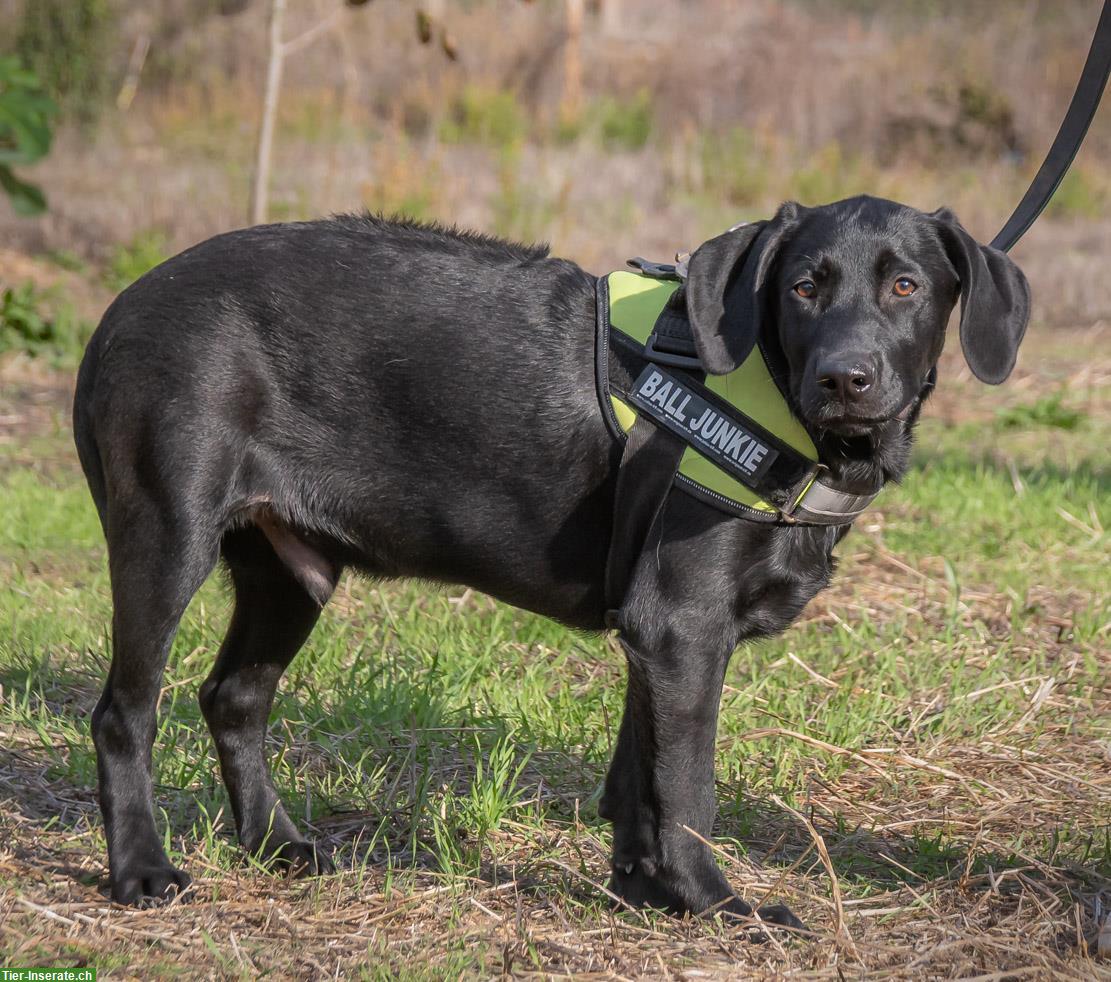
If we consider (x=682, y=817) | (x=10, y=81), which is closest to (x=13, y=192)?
(x=10, y=81)

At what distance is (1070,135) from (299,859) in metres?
2.57

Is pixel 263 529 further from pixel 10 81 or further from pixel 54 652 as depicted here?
pixel 10 81

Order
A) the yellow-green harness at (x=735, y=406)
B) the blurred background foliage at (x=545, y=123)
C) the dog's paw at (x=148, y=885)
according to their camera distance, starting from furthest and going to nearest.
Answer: the blurred background foliage at (x=545, y=123) → the dog's paw at (x=148, y=885) → the yellow-green harness at (x=735, y=406)

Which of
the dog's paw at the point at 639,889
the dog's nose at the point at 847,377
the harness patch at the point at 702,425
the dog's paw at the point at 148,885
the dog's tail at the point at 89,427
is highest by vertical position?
the dog's nose at the point at 847,377

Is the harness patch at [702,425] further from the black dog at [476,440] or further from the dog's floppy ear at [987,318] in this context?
the dog's floppy ear at [987,318]

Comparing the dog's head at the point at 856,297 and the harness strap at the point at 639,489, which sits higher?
the dog's head at the point at 856,297

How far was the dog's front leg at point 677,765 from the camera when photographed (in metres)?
2.89

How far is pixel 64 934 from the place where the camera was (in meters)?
2.77

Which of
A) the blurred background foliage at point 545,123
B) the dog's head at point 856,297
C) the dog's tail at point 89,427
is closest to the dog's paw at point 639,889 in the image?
the dog's head at point 856,297

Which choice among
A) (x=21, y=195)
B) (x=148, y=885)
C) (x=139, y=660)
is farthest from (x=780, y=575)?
(x=21, y=195)

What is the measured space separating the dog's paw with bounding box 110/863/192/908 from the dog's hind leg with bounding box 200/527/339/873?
0.88ft

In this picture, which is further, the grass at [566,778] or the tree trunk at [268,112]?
the tree trunk at [268,112]

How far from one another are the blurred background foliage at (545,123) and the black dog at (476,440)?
161 inches

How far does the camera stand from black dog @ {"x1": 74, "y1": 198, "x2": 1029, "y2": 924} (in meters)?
2.88
